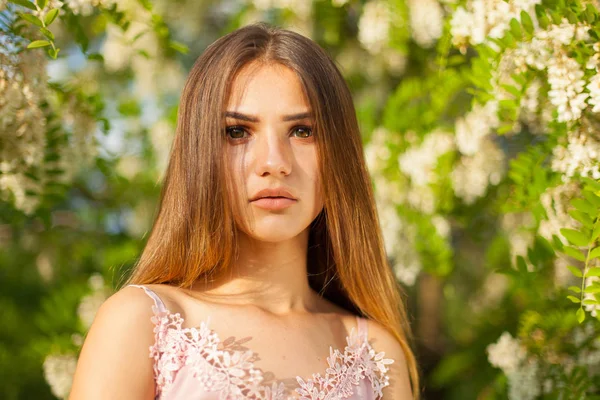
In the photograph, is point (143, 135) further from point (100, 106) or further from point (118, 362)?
point (118, 362)

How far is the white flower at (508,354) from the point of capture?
2416mm

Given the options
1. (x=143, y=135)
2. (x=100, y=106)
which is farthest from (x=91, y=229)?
(x=100, y=106)

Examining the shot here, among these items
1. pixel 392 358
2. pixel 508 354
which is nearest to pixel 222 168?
pixel 392 358

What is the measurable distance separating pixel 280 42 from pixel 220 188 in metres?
0.42

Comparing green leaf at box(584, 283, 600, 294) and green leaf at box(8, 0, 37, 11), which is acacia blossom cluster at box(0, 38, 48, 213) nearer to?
green leaf at box(8, 0, 37, 11)

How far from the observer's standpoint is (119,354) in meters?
1.51

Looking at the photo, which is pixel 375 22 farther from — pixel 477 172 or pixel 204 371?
pixel 204 371

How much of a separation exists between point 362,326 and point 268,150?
0.62m

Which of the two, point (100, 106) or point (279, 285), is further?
point (100, 106)

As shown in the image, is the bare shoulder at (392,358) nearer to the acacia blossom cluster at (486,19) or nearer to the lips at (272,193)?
the lips at (272,193)

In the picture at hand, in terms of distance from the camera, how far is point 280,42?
1827 mm

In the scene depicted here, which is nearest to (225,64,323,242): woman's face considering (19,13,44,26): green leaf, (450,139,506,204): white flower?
(19,13,44,26): green leaf

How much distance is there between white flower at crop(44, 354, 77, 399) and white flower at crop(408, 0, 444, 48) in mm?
2082

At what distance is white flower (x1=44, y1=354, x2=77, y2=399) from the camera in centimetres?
280
